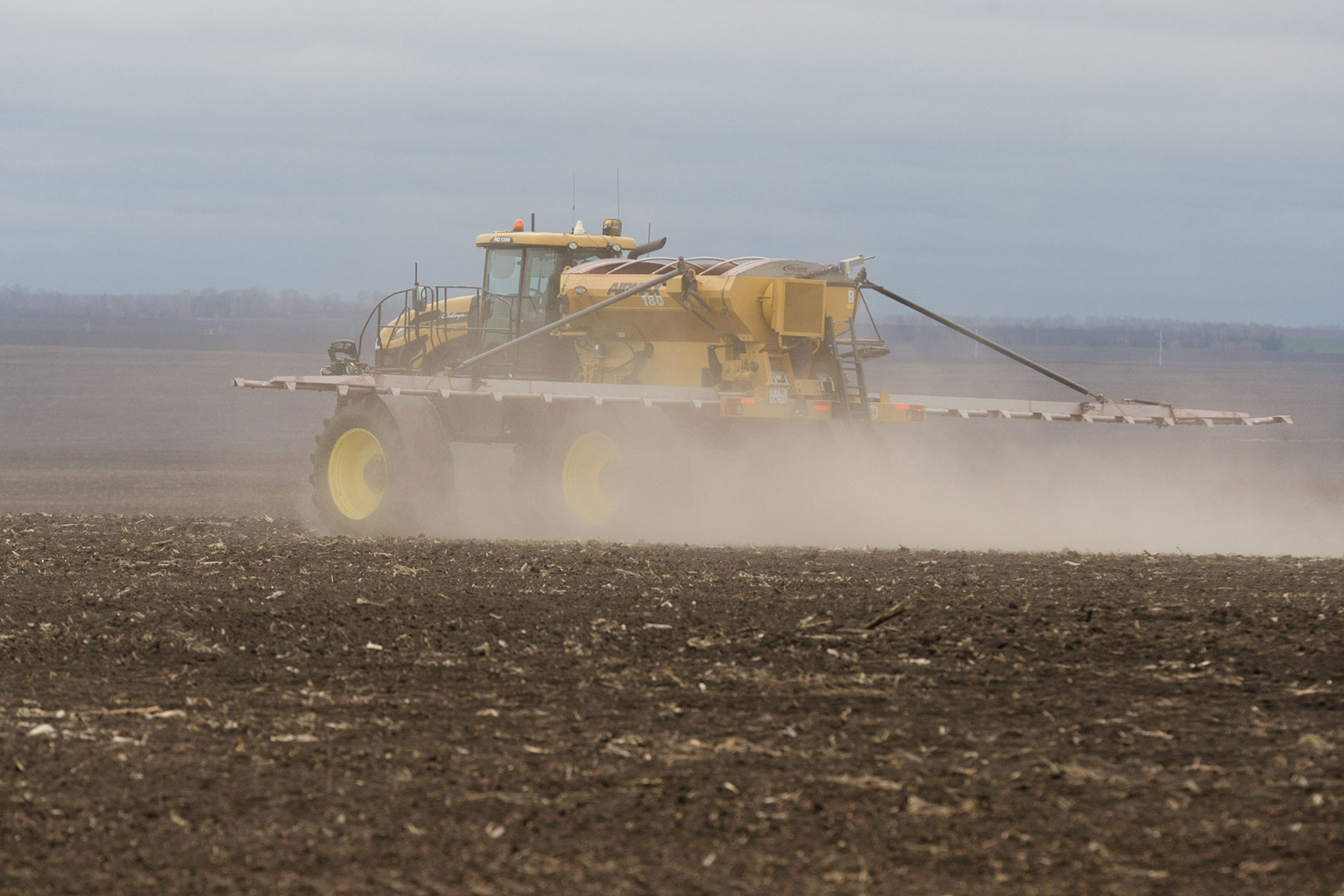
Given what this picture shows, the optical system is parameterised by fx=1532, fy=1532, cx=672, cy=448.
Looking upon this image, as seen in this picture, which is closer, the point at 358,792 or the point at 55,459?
the point at 358,792

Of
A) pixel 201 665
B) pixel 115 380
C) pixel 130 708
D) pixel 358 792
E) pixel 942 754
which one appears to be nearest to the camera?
pixel 358 792

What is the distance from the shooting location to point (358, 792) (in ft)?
18.8

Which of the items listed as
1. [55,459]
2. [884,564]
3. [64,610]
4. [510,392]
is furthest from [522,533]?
[55,459]

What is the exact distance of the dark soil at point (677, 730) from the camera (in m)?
5.04

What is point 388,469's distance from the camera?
15188 millimetres

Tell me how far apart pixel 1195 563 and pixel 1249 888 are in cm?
665

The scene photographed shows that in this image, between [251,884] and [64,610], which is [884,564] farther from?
[251,884]

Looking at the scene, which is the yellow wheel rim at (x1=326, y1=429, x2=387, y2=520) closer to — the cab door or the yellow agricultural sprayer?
the yellow agricultural sprayer

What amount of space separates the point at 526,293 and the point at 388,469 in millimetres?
2886

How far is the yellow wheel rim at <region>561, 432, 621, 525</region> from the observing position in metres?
15.2

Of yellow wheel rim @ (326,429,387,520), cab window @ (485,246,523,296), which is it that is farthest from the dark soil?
cab window @ (485,246,523,296)

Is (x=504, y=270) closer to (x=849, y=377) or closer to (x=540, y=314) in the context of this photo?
(x=540, y=314)

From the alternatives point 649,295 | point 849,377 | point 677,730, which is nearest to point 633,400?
point 649,295

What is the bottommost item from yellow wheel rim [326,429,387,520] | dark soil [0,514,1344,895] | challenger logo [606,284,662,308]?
dark soil [0,514,1344,895]
